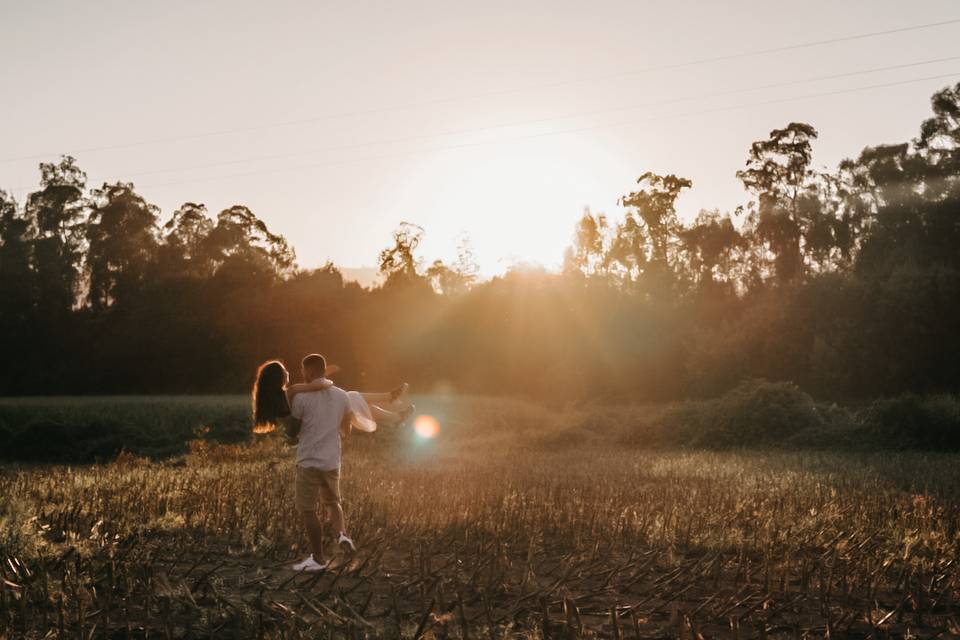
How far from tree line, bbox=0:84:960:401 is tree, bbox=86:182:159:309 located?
15 cm

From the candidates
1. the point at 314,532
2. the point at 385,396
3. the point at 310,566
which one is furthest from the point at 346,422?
the point at 310,566

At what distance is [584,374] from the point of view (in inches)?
1687

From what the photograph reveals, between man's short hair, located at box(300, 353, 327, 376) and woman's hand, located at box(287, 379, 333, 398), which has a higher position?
man's short hair, located at box(300, 353, 327, 376)

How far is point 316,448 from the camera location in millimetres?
7926

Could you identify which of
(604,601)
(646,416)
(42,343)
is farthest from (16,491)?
(42,343)

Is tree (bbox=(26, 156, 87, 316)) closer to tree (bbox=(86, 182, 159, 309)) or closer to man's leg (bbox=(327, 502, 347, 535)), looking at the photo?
tree (bbox=(86, 182, 159, 309))

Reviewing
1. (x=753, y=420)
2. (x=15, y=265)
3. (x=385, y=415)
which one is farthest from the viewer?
(x=15, y=265)

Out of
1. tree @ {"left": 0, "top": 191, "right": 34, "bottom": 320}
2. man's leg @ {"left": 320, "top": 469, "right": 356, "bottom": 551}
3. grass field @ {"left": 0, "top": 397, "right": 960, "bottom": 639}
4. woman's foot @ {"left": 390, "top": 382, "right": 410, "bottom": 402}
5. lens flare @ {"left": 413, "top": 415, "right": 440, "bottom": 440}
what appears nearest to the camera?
grass field @ {"left": 0, "top": 397, "right": 960, "bottom": 639}

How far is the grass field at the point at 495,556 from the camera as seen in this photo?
609cm

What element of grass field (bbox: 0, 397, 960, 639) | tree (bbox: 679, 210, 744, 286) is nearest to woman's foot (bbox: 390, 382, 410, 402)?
grass field (bbox: 0, 397, 960, 639)

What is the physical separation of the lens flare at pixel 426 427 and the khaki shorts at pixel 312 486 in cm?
2138

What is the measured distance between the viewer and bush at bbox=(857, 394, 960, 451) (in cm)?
2359

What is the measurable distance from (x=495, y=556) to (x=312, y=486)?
1936 millimetres

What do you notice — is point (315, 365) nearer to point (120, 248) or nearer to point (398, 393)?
point (398, 393)
